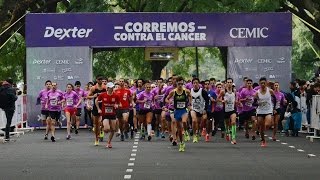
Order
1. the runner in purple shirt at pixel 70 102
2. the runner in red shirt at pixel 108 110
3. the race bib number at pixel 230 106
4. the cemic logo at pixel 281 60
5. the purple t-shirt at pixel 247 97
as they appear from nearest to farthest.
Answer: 1. the runner in red shirt at pixel 108 110
2. the race bib number at pixel 230 106
3. the purple t-shirt at pixel 247 97
4. the runner in purple shirt at pixel 70 102
5. the cemic logo at pixel 281 60

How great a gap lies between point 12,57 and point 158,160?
1285 inches

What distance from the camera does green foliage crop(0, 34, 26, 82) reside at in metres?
48.1

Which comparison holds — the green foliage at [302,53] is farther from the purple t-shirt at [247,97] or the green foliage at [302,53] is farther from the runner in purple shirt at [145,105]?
the purple t-shirt at [247,97]

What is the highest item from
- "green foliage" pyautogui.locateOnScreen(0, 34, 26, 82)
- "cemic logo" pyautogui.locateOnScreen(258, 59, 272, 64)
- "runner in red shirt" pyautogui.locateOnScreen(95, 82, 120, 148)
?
"green foliage" pyautogui.locateOnScreen(0, 34, 26, 82)

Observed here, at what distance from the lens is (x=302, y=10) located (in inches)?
1615

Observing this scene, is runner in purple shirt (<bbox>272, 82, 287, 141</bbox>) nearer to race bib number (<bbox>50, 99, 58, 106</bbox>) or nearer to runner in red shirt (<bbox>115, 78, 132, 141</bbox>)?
runner in red shirt (<bbox>115, 78, 132, 141</bbox>)

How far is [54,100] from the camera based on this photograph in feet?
88.5

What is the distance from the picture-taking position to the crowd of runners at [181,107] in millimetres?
22953

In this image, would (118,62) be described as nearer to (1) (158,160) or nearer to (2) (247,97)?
(2) (247,97)

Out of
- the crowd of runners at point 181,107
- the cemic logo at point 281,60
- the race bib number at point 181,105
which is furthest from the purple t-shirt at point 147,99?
the cemic logo at point 281,60

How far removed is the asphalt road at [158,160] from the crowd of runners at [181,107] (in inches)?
22.7

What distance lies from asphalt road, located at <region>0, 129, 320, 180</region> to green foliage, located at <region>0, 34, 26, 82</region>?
74.5 ft

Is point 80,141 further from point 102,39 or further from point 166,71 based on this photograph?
point 166,71

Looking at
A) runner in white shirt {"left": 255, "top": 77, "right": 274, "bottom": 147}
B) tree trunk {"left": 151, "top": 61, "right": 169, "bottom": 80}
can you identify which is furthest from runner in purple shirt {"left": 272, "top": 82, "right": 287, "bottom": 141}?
tree trunk {"left": 151, "top": 61, "right": 169, "bottom": 80}
